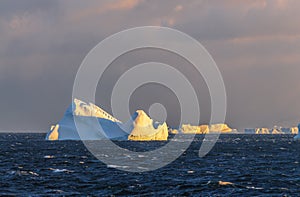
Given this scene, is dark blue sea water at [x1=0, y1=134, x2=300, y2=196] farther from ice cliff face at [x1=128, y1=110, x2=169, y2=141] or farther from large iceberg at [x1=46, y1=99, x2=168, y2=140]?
ice cliff face at [x1=128, y1=110, x2=169, y2=141]

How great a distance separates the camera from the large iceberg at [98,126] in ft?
476

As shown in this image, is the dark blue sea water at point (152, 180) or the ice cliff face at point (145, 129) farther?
the ice cliff face at point (145, 129)

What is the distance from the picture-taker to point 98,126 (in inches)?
5733

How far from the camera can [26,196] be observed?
41.0m

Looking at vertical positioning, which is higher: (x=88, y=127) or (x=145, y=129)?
(x=88, y=127)

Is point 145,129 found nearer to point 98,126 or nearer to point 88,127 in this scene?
point 98,126

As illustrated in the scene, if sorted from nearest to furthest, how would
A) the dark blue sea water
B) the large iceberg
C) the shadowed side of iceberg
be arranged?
the dark blue sea water, the shadowed side of iceberg, the large iceberg

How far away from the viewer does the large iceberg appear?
5709 inches

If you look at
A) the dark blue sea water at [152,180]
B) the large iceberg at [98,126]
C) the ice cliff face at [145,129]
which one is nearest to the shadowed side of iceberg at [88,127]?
the large iceberg at [98,126]

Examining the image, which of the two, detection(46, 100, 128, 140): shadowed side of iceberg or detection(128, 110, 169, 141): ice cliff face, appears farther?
detection(128, 110, 169, 141): ice cliff face

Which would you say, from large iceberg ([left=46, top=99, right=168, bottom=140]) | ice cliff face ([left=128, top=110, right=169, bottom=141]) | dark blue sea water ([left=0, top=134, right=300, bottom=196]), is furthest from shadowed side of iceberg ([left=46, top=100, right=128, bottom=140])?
dark blue sea water ([left=0, top=134, right=300, bottom=196])

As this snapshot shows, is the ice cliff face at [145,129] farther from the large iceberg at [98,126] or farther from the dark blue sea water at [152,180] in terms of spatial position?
the dark blue sea water at [152,180]

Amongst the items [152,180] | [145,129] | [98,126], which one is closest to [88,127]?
[98,126]

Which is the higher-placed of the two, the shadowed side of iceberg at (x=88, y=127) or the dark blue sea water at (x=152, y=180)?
the shadowed side of iceberg at (x=88, y=127)
